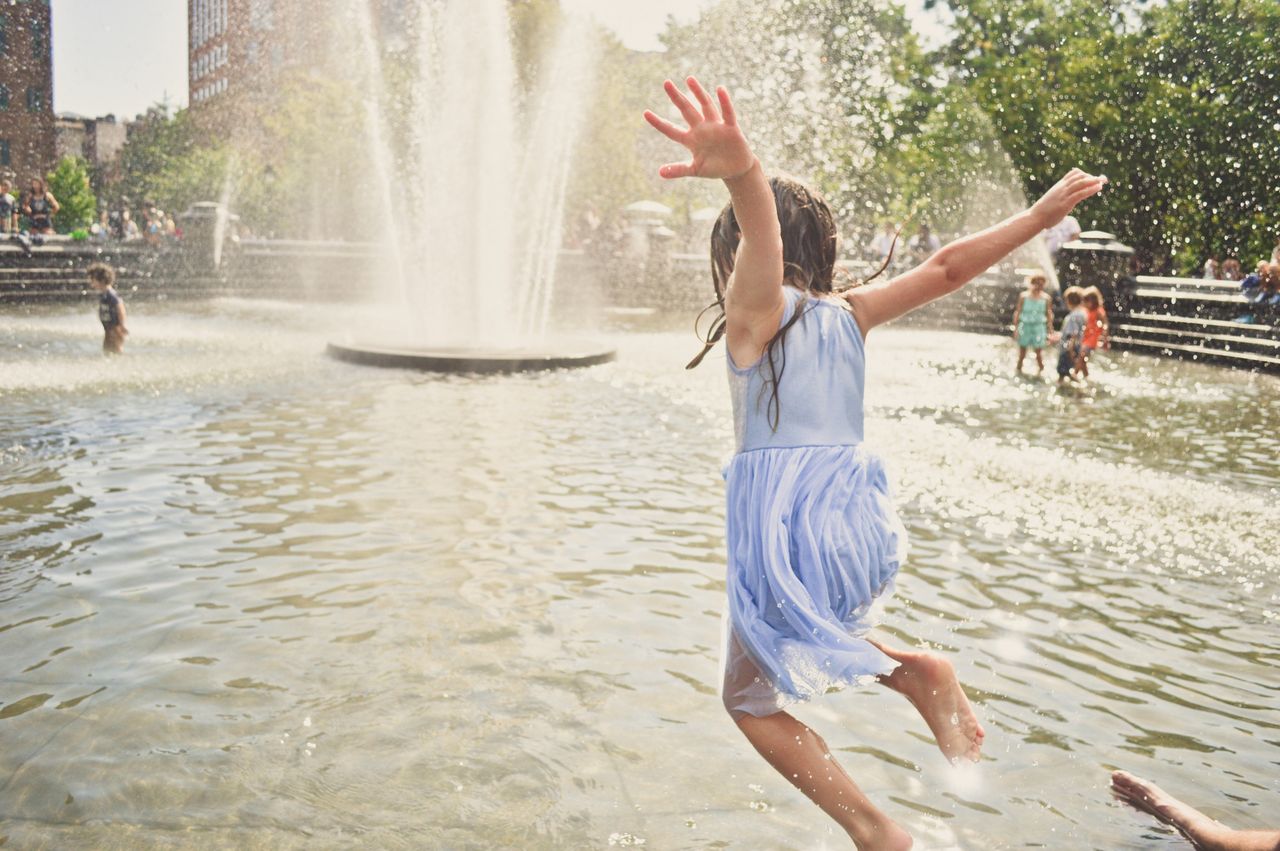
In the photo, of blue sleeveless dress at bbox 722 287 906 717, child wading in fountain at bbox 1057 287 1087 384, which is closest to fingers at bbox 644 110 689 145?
blue sleeveless dress at bbox 722 287 906 717

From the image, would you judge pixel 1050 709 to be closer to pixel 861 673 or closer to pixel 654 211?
pixel 861 673

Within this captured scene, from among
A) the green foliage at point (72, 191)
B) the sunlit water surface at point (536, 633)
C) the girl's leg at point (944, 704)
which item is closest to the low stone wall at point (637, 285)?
the sunlit water surface at point (536, 633)

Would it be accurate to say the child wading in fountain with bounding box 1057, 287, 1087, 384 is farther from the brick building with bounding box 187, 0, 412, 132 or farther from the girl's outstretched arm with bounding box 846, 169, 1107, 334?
the brick building with bounding box 187, 0, 412, 132

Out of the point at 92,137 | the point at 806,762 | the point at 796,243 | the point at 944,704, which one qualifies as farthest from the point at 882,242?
the point at 92,137

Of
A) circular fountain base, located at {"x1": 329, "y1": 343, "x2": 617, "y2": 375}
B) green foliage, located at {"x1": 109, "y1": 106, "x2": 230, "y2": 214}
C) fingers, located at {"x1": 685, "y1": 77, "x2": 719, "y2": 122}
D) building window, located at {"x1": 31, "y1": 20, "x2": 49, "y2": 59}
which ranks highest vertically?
building window, located at {"x1": 31, "y1": 20, "x2": 49, "y2": 59}

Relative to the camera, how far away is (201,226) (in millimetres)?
34844

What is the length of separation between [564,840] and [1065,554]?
439 centimetres

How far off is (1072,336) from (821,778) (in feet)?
43.1

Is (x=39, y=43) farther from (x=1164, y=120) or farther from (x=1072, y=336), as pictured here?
(x=1072, y=336)

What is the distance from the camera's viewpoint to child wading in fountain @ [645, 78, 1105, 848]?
8.89 feet

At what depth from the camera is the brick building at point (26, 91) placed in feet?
Result: 221

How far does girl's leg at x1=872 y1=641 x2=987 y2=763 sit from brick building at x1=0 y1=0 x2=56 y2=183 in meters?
75.4

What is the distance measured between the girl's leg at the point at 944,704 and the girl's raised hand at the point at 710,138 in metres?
1.32

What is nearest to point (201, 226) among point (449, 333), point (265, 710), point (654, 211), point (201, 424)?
point (654, 211)
